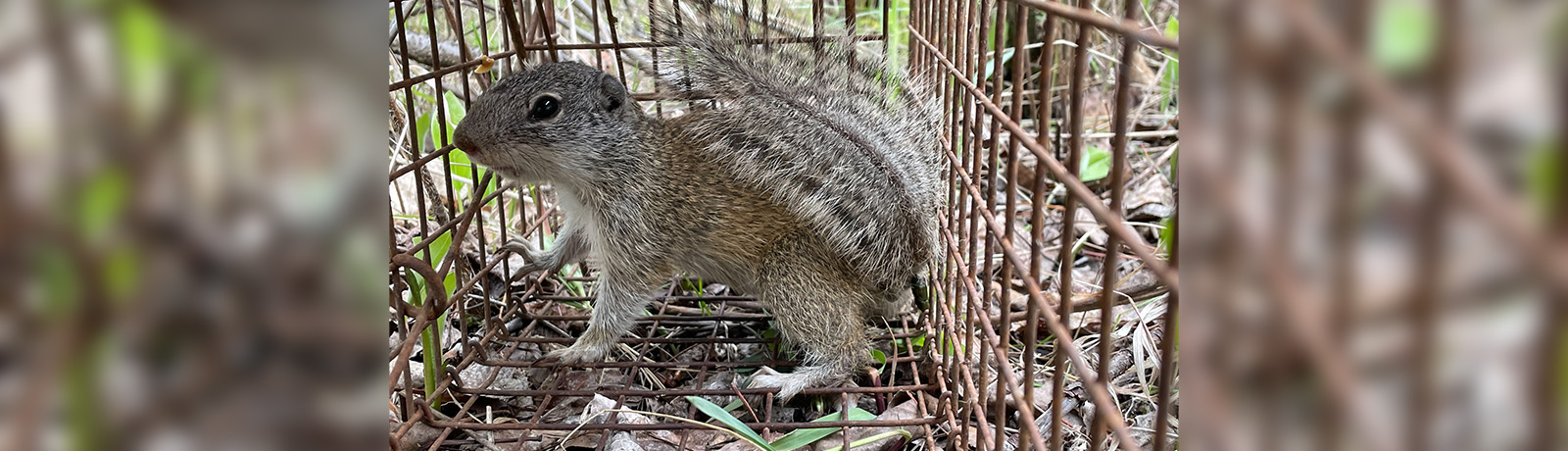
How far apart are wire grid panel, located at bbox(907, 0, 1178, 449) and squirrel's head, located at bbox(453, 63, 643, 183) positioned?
0.78m

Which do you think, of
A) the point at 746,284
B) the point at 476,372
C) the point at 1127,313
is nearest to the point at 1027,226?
the point at 1127,313

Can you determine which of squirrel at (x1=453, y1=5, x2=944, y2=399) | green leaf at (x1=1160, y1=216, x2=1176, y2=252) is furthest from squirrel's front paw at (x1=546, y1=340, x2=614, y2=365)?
green leaf at (x1=1160, y1=216, x2=1176, y2=252)

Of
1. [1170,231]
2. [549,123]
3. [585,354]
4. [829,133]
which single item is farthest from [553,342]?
[1170,231]

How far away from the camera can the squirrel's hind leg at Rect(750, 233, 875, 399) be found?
2.17 meters

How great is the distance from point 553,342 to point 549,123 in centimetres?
54

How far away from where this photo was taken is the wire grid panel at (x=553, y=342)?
184cm

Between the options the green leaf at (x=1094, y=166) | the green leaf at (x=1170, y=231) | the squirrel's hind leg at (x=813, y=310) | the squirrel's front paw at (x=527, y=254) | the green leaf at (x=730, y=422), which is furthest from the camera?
the green leaf at (x=1094, y=166)

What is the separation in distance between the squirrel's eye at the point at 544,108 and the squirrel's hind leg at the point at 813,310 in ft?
2.03
